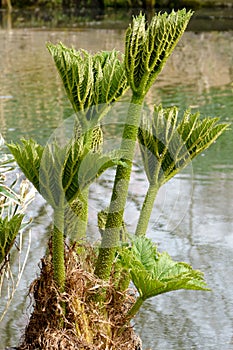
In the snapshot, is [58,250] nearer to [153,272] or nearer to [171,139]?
[153,272]

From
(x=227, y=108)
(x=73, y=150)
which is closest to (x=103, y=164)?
(x=73, y=150)

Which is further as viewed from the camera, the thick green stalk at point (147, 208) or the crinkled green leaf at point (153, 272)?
the thick green stalk at point (147, 208)

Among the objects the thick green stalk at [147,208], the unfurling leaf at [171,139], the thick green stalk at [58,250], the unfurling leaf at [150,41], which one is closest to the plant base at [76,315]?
the thick green stalk at [58,250]

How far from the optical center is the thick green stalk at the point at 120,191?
4.66 ft

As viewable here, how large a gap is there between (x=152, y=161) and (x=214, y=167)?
1.90 m

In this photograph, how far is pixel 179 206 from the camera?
2.85m

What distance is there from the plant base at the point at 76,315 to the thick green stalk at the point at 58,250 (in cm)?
2

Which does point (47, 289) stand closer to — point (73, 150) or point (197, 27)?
point (73, 150)

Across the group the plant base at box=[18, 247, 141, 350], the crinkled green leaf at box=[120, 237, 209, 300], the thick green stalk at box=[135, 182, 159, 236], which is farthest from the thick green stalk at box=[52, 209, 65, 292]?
the thick green stalk at box=[135, 182, 159, 236]

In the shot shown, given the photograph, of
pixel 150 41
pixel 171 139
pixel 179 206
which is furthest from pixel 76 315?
pixel 179 206

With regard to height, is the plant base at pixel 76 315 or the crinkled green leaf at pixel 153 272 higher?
the crinkled green leaf at pixel 153 272

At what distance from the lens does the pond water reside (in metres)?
1.90

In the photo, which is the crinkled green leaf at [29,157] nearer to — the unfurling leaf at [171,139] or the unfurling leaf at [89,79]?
the unfurling leaf at [89,79]

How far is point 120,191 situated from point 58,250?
0.16 m
